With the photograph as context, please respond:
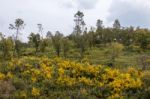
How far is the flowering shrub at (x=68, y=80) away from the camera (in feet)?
128

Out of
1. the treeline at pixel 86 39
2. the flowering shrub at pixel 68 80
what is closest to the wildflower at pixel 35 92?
the flowering shrub at pixel 68 80

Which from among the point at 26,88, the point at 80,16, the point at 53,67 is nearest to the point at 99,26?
the point at 80,16

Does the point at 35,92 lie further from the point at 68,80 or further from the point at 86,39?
the point at 86,39

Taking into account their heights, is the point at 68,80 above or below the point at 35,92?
above

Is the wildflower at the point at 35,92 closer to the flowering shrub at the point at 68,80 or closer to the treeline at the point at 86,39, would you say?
the flowering shrub at the point at 68,80

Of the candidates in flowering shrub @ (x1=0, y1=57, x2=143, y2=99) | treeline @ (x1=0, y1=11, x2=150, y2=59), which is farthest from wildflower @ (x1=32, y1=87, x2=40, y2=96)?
treeline @ (x1=0, y1=11, x2=150, y2=59)

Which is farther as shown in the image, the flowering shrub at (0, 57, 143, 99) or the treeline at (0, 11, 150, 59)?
the treeline at (0, 11, 150, 59)

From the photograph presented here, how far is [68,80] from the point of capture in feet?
137

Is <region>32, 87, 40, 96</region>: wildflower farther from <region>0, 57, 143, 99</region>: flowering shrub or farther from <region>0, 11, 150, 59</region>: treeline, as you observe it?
<region>0, 11, 150, 59</region>: treeline

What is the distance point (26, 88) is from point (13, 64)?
318 inches

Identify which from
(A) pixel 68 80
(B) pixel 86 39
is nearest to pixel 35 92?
(A) pixel 68 80

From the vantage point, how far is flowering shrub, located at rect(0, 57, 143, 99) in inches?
1535

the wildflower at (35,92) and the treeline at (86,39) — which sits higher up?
the treeline at (86,39)

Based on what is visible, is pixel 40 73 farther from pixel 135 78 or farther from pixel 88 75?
pixel 135 78
